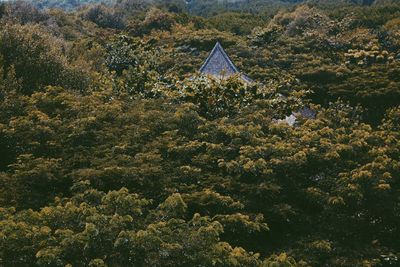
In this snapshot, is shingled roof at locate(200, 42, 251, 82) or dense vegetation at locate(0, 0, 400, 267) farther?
shingled roof at locate(200, 42, 251, 82)

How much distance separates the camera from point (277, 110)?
66.3 feet

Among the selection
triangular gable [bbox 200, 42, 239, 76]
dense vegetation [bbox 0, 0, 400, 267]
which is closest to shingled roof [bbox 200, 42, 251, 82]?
triangular gable [bbox 200, 42, 239, 76]

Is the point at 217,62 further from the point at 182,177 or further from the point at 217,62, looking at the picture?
the point at 182,177

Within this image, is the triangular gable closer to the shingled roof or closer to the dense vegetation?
the shingled roof

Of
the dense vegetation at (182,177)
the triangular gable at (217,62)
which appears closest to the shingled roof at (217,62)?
the triangular gable at (217,62)

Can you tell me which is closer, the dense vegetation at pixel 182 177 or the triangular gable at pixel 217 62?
the dense vegetation at pixel 182 177

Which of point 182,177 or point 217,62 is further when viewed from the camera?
point 217,62

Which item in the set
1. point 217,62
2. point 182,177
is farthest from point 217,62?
point 182,177

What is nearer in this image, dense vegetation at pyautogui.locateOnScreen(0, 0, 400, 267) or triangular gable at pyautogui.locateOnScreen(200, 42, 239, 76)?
dense vegetation at pyautogui.locateOnScreen(0, 0, 400, 267)

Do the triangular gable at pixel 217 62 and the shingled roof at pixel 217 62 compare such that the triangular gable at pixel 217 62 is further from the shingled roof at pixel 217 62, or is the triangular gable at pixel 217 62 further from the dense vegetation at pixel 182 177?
the dense vegetation at pixel 182 177

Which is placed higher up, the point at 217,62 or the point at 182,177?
the point at 217,62

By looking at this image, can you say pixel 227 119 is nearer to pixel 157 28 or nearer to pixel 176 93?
pixel 176 93

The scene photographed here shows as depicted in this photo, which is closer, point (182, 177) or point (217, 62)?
point (182, 177)

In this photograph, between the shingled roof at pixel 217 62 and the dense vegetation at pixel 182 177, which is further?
the shingled roof at pixel 217 62
